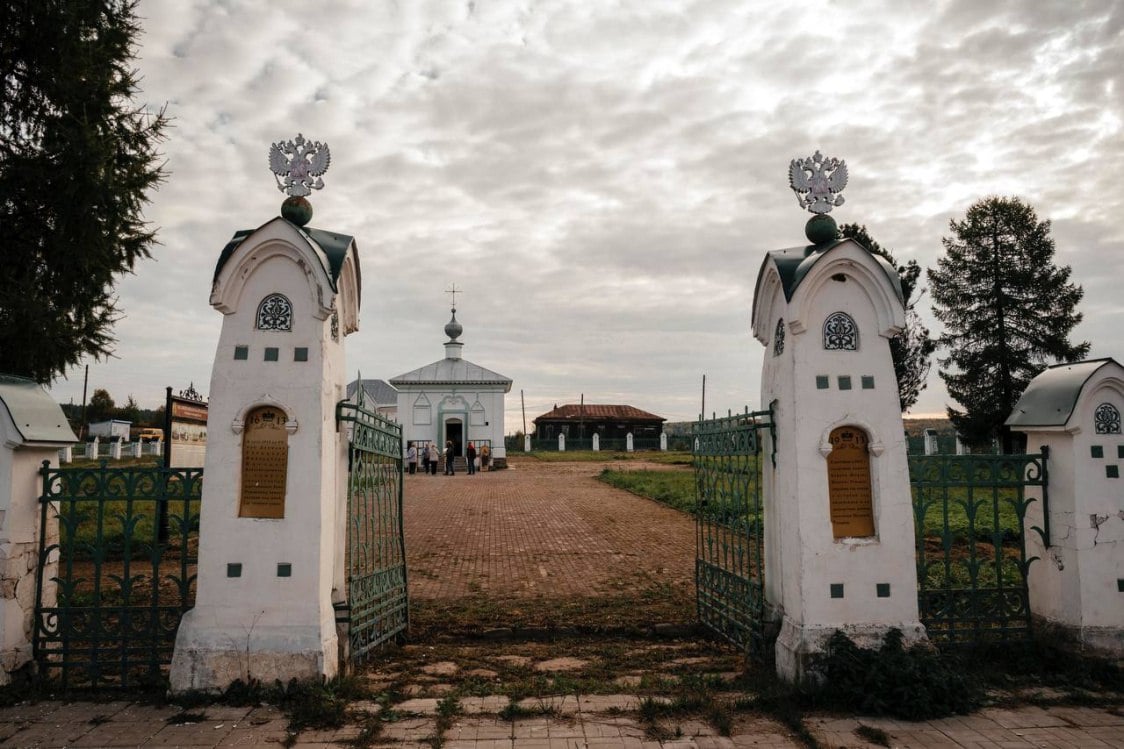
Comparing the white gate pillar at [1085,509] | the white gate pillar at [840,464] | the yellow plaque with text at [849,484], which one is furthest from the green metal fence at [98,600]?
the white gate pillar at [1085,509]

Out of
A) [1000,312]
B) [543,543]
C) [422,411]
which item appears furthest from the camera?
[422,411]

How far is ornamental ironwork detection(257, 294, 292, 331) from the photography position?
5488 mm

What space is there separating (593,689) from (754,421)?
8.26 feet

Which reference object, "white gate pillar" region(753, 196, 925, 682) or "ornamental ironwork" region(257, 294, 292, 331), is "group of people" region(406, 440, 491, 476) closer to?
"ornamental ironwork" region(257, 294, 292, 331)

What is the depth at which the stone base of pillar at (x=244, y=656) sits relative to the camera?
5109 millimetres

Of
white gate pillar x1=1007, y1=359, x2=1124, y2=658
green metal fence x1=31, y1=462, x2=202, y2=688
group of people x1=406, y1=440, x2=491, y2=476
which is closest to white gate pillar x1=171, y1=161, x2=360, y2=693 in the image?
green metal fence x1=31, y1=462, x2=202, y2=688

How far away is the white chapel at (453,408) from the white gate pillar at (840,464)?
1276 inches

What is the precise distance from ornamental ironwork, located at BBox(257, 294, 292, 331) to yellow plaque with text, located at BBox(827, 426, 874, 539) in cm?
435

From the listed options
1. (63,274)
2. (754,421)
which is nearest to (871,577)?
(754,421)

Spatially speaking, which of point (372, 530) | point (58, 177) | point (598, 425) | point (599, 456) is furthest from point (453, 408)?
point (372, 530)

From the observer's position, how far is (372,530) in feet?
20.6

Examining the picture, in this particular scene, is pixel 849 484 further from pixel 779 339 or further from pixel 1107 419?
pixel 1107 419

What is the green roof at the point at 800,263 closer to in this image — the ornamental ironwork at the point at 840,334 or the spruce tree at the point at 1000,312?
the ornamental ironwork at the point at 840,334

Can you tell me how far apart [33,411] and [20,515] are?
79cm
